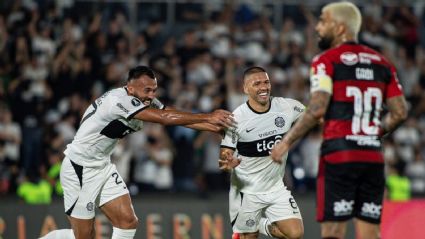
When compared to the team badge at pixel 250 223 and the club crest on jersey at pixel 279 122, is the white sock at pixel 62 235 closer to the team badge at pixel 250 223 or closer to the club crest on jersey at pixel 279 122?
the team badge at pixel 250 223

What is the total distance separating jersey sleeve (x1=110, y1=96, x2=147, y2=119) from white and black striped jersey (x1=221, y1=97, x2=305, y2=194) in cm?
115

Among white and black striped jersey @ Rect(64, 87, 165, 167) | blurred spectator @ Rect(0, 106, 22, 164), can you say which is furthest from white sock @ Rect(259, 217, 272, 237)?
blurred spectator @ Rect(0, 106, 22, 164)

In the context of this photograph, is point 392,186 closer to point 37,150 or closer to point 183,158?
point 183,158

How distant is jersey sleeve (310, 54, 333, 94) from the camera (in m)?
7.41

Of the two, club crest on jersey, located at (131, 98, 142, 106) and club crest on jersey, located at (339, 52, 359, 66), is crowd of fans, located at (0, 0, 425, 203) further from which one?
club crest on jersey, located at (339, 52, 359, 66)

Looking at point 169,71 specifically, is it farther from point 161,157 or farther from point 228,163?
point 228,163

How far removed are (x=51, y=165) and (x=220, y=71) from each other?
3.93 m

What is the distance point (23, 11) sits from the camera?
17.0 meters

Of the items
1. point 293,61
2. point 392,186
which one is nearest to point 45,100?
point 293,61

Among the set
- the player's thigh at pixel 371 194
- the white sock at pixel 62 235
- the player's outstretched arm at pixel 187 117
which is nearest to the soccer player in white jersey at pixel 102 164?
the white sock at pixel 62 235

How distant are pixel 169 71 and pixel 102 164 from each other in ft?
23.2

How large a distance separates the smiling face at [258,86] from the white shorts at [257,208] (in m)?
1.02

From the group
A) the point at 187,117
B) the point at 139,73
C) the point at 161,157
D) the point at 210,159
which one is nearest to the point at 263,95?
the point at 187,117

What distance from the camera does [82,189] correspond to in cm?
1018
